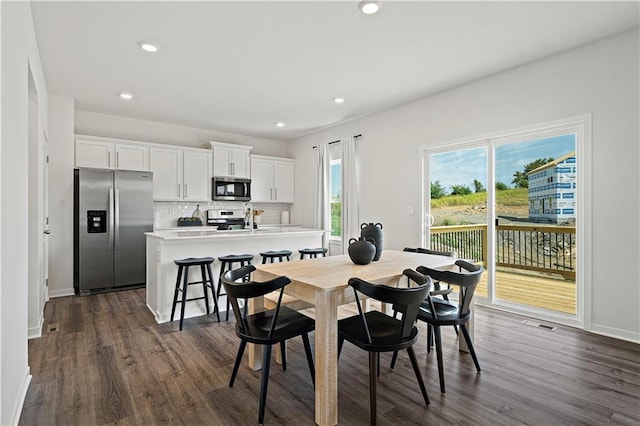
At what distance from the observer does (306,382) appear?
2377 millimetres

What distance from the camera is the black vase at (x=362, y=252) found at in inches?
102

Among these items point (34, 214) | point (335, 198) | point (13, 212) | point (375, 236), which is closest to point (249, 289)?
point (375, 236)

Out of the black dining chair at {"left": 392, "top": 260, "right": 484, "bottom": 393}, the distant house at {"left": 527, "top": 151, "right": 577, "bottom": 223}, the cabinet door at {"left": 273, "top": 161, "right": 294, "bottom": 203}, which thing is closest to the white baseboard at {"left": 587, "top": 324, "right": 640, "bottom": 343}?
the distant house at {"left": 527, "top": 151, "right": 577, "bottom": 223}

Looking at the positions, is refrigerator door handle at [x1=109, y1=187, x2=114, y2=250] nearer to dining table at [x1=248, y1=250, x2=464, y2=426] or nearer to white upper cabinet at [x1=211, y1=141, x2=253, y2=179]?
white upper cabinet at [x1=211, y1=141, x2=253, y2=179]

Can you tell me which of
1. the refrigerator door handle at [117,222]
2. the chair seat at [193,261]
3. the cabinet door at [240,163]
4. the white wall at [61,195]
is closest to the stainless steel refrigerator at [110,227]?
the refrigerator door handle at [117,222]

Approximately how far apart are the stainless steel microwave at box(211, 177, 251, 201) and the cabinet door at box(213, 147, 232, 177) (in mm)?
114

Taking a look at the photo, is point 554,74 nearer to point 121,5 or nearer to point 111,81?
point 121,5

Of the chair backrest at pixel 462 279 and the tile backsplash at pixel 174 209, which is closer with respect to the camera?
the chair backrest at pixel 462 279

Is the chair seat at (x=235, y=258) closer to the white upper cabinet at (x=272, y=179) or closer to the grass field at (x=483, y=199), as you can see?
the grass field at (x=483, y=199)

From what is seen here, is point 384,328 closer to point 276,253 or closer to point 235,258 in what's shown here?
point 235,258

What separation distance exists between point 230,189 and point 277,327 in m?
4.75

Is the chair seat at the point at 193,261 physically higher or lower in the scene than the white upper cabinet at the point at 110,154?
lower

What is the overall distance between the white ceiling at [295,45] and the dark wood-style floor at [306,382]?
8.98 feet

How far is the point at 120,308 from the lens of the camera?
414 centimetres
